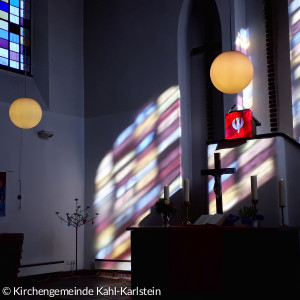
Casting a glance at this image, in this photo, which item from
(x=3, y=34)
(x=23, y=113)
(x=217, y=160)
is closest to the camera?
(x=217, y=160)

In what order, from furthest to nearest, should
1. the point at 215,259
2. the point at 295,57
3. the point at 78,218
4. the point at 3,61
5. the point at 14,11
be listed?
1. the point at 78,218
2. the point at 14,11
3. the point at 3,61
4. the point at 295,57
5. the point at 215,259

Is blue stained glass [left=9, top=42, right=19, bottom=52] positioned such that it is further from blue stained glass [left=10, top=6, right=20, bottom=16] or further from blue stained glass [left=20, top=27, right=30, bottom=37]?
blue stained glass [left=10, top=6, right=20, bottom=16]

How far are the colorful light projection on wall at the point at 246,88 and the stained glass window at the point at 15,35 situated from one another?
11.9 feet

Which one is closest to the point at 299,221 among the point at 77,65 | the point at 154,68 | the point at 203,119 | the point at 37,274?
the point at 203,119

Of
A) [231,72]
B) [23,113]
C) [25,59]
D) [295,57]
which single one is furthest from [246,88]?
[25,59]

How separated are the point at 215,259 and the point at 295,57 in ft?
12.5

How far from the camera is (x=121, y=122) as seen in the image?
8.51 metres

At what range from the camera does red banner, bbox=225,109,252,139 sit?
6.07 metres

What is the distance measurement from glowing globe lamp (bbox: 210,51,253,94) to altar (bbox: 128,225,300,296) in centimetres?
149

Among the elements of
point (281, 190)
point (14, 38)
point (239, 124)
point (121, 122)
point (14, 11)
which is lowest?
point (281, 190)

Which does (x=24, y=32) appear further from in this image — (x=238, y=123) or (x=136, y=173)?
(x=238, y=123)

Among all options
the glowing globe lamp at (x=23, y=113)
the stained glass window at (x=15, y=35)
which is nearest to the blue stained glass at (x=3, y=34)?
the stained glass window at (x=15, y=35)

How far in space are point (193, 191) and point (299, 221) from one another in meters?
1.98

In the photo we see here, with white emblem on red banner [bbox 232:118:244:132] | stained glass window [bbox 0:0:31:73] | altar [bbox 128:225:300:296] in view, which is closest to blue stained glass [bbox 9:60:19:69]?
stained glass window [bbox 0:0:31:73]
